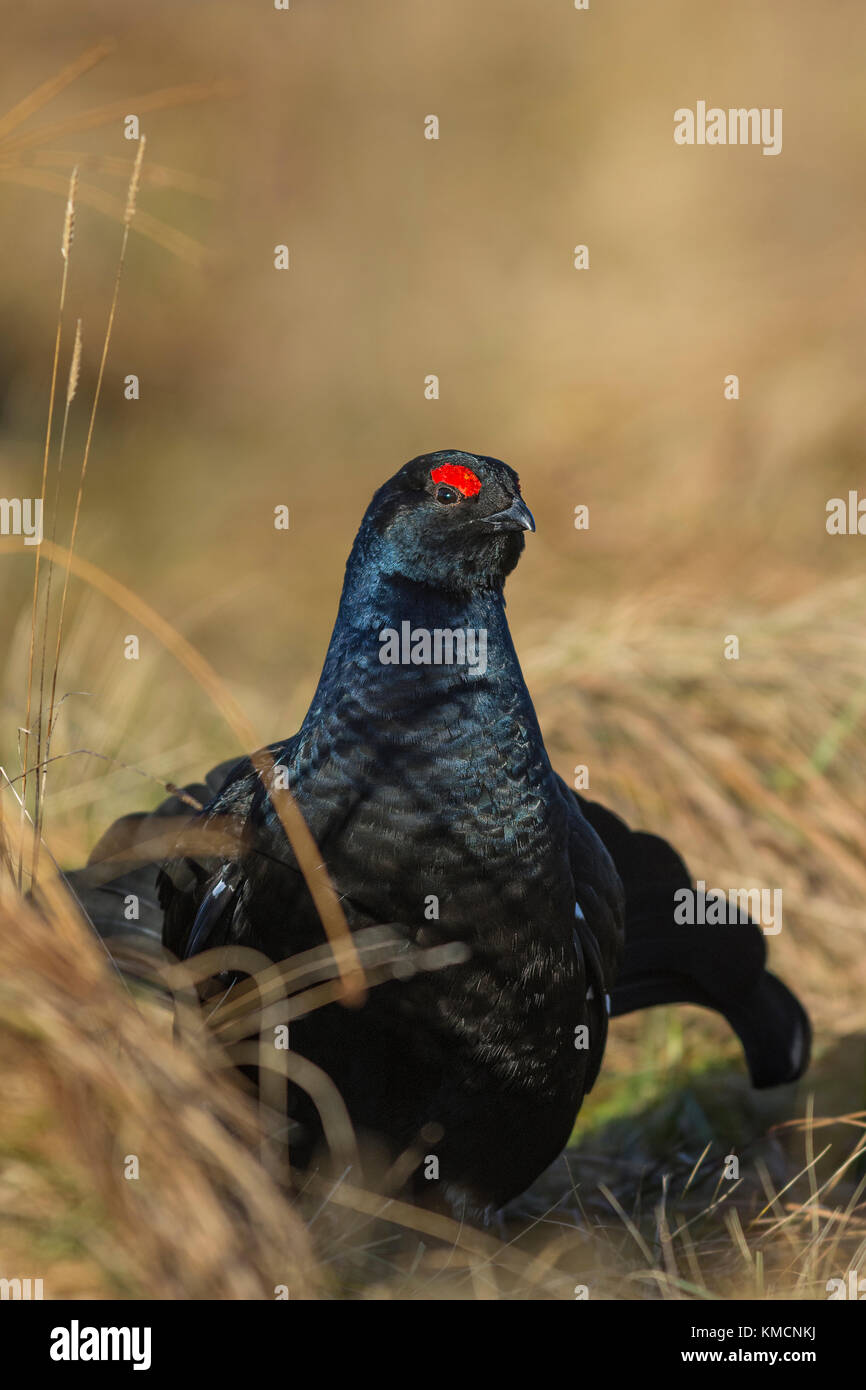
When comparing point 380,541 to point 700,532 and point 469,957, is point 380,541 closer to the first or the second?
point 469,957

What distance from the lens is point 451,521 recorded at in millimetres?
2299

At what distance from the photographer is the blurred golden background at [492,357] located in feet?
13.0

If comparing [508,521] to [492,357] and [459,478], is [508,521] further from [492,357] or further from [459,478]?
[492,357]

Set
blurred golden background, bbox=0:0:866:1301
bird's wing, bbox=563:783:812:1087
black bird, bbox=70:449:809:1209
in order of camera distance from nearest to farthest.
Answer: black bird, bbox=70:449:809:1209
bird's wing, bbox=563:783:812:1087
blurred golden background, bbox=0:0:866:1301

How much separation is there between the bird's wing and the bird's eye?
1059 millimetres

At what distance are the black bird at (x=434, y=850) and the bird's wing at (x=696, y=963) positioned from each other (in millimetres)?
602

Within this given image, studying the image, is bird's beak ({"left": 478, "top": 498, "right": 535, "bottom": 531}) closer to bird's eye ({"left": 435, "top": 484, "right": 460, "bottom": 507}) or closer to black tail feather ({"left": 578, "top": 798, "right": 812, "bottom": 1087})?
bird's eye ({"left": 435, "top": 484, "right": 460, "bottom": 507})

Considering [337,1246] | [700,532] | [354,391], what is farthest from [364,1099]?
[354,391]

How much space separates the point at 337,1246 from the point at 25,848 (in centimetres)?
93

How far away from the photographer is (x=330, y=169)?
10258 mm

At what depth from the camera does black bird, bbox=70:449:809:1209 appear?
7.39ft

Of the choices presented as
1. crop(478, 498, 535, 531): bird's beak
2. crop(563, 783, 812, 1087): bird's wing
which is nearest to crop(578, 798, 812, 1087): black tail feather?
crop(563, 783, 812, 1087): bird's wing

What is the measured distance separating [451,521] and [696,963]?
1.39 meters

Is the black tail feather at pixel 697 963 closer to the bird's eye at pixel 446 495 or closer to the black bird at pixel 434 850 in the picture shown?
the black bird at pixel 434 850
